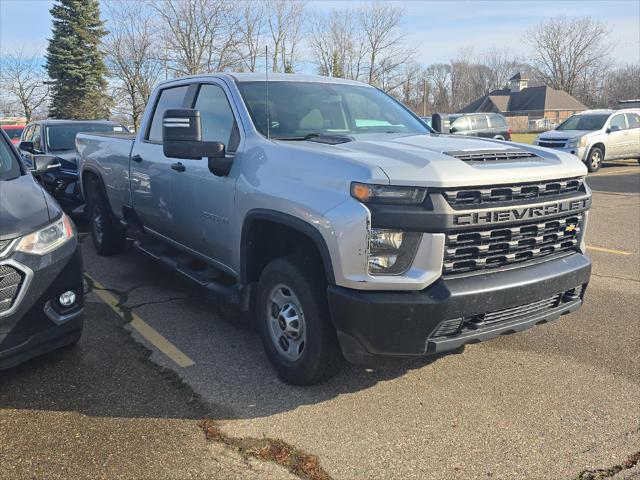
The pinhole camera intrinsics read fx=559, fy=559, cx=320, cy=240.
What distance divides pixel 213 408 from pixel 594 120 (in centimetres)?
1817

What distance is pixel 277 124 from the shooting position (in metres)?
3.99

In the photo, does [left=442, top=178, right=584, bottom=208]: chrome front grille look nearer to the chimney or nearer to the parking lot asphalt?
the parking lot asphalt

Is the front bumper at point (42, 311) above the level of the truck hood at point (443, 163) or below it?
below

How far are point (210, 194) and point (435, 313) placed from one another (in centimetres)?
206

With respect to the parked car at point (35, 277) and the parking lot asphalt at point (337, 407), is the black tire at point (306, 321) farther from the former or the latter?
the parked car at point (35, 277)

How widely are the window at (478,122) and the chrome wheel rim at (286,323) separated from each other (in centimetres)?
1908

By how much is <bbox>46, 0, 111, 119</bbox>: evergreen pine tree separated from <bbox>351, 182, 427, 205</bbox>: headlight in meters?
36.2

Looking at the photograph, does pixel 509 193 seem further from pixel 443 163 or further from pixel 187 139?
pixel 187 139

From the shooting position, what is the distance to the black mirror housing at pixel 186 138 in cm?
367

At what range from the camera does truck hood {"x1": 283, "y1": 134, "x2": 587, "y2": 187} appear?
2875 mm

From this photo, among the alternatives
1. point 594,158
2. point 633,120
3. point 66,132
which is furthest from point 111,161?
point 633,120

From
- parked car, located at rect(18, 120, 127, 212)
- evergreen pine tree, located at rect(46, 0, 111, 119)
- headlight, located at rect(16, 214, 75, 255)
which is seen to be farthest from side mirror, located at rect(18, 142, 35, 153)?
evergreen pine tree, located at rect(46, 0, 111, 119)

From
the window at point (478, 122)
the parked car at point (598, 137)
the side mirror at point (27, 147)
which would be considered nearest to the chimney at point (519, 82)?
the window at point (478, 122)

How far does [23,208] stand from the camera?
11.6ft
